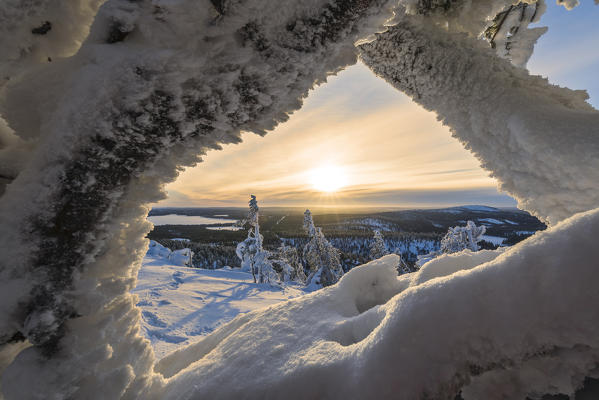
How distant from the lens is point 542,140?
2.31 meters

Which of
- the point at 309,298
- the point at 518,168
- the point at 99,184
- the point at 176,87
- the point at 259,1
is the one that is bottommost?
the point at 309,298

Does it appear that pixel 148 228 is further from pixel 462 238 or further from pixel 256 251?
pixel 462 238

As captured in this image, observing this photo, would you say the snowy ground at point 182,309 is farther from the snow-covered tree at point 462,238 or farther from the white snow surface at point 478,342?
the snow-covered tree at point 462,238

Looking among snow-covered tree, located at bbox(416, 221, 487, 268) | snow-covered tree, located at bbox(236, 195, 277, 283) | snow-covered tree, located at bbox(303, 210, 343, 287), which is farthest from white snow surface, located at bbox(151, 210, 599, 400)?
snow-covered tree, located at bbox(303, 210, 343, 287)

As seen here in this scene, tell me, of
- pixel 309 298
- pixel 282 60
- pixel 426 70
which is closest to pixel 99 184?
pixel 282 60

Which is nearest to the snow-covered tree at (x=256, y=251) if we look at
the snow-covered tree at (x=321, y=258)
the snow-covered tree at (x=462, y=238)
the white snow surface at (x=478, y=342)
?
the snow-covered tree at (x=321, y=258)

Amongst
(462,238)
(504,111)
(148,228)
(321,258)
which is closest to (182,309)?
(148,228)

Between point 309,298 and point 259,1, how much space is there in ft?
6.42

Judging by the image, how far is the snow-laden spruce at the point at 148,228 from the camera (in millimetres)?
874

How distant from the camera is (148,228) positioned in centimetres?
147

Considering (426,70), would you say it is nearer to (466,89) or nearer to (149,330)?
(466,89)

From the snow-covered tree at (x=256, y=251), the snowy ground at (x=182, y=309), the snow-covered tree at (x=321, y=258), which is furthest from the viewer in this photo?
the snow-covered tree at (x=321, y=258)

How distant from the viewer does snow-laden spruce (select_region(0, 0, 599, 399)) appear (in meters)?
0.87

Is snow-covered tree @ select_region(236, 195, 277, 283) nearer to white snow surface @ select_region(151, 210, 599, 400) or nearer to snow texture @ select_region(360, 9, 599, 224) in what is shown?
snow texture @ select_region(360, 9, 599, 224)
